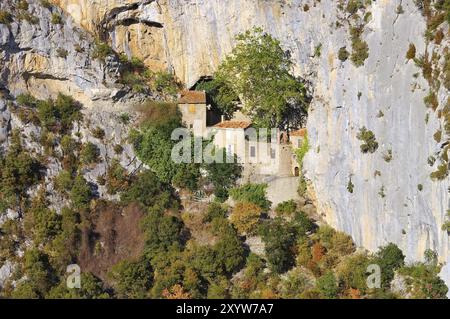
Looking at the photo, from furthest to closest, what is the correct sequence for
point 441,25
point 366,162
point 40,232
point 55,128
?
point 55,128 → point 40,232 → point 366,162 → point 441,25

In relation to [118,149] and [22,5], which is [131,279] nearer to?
[118,149]

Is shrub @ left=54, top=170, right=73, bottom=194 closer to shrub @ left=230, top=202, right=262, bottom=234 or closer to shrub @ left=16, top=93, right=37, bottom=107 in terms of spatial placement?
shrub @ left=16, top=93, right=37, bottom=107

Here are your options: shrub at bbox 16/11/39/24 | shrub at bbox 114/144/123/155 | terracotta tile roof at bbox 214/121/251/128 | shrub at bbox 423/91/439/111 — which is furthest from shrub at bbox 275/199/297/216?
shrub at bbox 16/11/39/24

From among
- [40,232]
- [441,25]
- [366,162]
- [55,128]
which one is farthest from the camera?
[55,128]

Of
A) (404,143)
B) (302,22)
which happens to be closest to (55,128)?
(302,22)

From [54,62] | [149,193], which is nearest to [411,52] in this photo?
[149,193]

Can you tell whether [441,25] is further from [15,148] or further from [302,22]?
[15,148]
